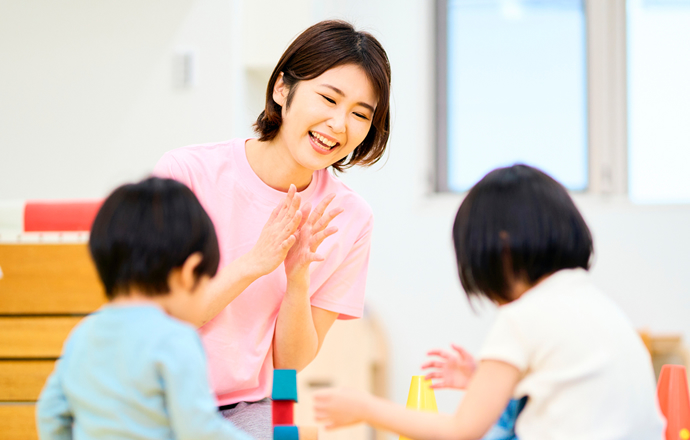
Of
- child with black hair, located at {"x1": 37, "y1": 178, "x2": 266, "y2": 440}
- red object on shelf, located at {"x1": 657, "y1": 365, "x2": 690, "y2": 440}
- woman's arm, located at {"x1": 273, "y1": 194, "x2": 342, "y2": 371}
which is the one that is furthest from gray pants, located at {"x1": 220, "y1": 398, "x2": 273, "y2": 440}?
red object on shelf, located at {"x1": 657, "y1": 365, "x2": 690, "y2": 440}

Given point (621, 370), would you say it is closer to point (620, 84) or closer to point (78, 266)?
point (78, 266)

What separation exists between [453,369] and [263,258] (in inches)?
16.0

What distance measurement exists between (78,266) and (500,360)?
1.29 metres

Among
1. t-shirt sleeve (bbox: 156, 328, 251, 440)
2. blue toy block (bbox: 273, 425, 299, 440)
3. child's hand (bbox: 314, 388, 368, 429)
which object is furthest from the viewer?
blue toy block (bbox: 273, 425, 299, 440)

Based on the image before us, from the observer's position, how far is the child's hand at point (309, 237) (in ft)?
4.02

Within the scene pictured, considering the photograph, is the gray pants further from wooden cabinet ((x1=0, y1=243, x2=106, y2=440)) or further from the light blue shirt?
wooden cabinet ((x1=0, y1=243, x2=106, y2=440))

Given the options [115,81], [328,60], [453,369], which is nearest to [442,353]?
[453,369]

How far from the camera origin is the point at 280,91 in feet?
4.59

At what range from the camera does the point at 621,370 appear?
2.72ft

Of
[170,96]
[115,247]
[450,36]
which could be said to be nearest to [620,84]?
[450,36]

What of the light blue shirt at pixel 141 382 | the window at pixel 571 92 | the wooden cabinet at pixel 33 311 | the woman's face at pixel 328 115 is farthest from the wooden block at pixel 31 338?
the window at pixel 571 92

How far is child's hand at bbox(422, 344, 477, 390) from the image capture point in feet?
3.39

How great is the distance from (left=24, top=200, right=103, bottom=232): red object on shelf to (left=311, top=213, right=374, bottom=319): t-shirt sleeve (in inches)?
30.1

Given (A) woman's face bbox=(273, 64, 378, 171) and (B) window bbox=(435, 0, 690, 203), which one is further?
(B) window bbox=(435, 0, 690, 203)
